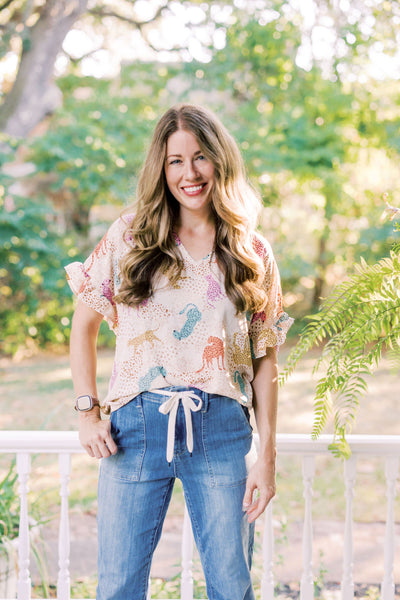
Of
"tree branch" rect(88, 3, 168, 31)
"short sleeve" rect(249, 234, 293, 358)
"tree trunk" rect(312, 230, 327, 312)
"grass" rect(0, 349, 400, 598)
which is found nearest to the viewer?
"short sleeve" rect(249, 234, 293, 358)

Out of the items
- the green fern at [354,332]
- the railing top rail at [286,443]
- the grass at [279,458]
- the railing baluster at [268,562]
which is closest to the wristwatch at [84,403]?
the railing top rail at [286,443]

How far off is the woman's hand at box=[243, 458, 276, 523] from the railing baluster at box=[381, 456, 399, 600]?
1.55ft

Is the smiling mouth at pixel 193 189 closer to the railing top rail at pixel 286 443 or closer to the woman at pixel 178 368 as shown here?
the woman at pixel 178 368

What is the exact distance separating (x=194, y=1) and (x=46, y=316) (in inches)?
150

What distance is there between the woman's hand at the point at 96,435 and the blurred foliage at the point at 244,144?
5.09 m

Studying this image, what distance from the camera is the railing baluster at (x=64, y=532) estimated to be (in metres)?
1.64

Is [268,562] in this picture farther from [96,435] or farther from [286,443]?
[96,435]

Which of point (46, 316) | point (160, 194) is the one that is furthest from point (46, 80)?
point (160, 194)

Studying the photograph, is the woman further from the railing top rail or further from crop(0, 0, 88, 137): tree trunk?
crop(0, 0, 88, 137): tree trunk

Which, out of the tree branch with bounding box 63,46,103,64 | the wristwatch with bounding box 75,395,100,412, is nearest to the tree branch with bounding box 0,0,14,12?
the tree branch with bounding box 63,46,103,64

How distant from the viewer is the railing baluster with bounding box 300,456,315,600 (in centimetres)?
163

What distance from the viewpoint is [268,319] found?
4.56 feet

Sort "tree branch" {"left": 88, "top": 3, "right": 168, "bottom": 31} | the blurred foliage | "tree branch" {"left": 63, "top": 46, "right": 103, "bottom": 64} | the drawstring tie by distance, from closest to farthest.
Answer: the drawstring tie < the blurred foliage < "tree branch" {"left": 88, "top": 3, "right": 168, "bottom": 31} < "tree branch" {"left": 63, "top": 46, "right": 103, "bottom": 64}

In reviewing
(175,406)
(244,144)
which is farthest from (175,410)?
(244,144)
